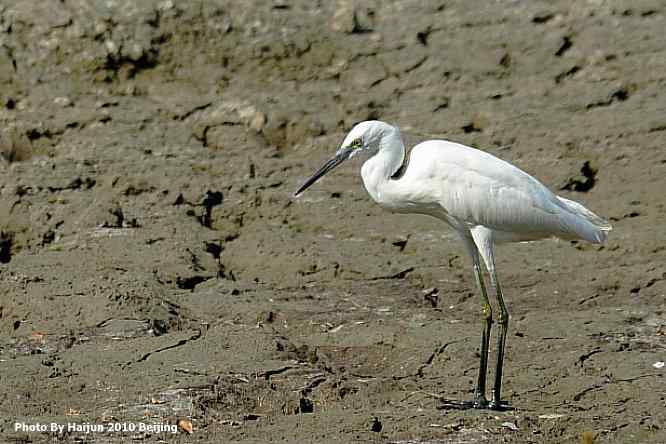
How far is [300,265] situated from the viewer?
786 centimetres

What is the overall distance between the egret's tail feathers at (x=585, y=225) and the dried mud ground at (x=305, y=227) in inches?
22.7

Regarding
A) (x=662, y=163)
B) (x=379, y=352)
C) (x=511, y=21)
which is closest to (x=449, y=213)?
(x=379, y=352)

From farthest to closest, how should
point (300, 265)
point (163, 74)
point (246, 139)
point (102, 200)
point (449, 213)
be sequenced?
point (163, 74), point (246, 139), point (102, 200), point (300, 265), point (449, 213)

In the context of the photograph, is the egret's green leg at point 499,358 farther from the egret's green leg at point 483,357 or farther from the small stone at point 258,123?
the small stone at point 258,123

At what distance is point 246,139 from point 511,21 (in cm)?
247

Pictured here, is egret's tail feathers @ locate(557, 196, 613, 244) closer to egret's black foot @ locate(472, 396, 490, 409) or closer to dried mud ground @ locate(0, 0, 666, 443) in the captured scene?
dried mud ground @ locate(0, 0, 666, 443)

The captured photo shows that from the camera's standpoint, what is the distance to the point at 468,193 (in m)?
6.09

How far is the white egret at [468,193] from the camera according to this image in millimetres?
6109

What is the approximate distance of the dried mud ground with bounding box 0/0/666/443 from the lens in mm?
5750

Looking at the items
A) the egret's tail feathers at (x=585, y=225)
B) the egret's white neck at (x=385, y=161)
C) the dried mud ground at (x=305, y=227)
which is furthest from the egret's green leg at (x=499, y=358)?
the egret's white neck at (x=385, y=161)

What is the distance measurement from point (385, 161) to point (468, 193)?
0.44 m

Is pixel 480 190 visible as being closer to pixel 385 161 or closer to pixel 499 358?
pixel 385 161

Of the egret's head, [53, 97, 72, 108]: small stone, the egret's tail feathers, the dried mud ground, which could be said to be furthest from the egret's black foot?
[53, 97, 72, 108]: small stone

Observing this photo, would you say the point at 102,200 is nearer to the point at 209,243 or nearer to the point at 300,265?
the point at 209,243
